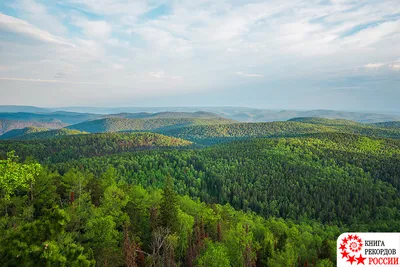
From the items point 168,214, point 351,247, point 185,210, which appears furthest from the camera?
point 185,210

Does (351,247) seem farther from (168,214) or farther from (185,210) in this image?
(185,210)

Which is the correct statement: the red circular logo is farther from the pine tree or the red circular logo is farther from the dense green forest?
the pine tree

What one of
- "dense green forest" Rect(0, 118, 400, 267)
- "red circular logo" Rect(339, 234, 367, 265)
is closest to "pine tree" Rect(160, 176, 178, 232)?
Result: "dense green forest" Rect(0, 118, 400, 267)

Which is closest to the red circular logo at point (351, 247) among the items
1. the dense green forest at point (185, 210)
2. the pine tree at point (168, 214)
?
the dense green forest at point (185, 210)

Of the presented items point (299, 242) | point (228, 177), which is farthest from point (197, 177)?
point (299, 242)

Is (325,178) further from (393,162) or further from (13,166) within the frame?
(13,166)

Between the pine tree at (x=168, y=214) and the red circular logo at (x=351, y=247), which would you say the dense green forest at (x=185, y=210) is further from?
the red circular logo at (x=351, y=247)

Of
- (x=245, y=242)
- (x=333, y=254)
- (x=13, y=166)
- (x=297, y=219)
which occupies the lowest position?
(x=297, y=219)

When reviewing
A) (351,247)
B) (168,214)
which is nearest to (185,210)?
(168,214)
